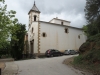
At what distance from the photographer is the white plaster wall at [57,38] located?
35.4 m

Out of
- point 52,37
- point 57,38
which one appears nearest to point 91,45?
point 52,37

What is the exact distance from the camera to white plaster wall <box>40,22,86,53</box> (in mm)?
35425

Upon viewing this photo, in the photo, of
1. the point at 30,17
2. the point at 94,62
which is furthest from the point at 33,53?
the point at 94,62

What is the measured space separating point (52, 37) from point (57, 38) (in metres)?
1.47

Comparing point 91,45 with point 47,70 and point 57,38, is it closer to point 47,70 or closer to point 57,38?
point 47,70

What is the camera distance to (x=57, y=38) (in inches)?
1464

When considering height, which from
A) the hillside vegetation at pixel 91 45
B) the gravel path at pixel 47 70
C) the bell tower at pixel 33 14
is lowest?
the gravel path at pixel 47 70

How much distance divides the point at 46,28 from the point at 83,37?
12884 millimetres

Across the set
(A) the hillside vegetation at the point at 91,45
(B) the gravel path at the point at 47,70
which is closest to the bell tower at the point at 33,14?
(A) the hillside vegetation at the point at 91,45

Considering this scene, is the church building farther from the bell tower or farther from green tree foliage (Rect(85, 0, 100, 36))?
green tree foliage (Rect(85, 0, 100, 36))

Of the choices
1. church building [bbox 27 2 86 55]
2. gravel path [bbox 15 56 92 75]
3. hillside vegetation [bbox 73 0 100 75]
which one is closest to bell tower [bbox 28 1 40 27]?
church building [bbox 27 2 86 55]

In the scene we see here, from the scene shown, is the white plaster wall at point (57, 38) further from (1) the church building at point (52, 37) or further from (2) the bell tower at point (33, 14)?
(2) the bell tower at point (33, 14)

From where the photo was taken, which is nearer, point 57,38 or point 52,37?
point 52,37

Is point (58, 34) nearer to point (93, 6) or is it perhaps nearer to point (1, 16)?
point (93, 6)
